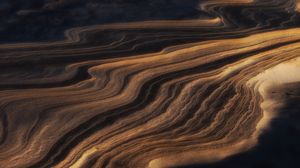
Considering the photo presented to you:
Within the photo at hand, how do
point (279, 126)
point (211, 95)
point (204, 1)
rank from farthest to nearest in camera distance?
1. point (204, 1)
2. point (211, 95)
3. point (279, 126)

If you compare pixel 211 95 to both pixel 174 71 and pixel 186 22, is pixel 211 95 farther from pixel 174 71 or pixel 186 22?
pixel 186 22

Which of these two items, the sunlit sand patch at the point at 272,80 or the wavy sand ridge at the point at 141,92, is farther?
the sunlit sand patch at the point at 272,80

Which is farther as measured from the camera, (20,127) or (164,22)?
(164,22)

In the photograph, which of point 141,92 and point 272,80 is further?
point 272,80

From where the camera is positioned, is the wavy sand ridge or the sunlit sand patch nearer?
the wavy sand ridge

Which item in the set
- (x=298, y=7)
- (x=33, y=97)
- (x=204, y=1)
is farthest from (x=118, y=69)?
(x=298, y=7)

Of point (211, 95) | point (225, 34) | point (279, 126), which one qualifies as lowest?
point (279, 126)

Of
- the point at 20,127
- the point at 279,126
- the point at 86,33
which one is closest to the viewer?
the point at 20,127

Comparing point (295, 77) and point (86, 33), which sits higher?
point (86, 33)
